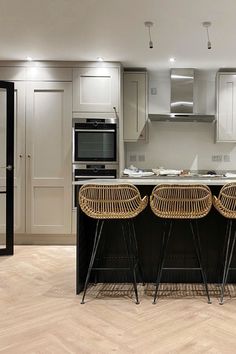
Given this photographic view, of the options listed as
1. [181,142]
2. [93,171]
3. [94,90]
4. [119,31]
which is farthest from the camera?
[181,142]

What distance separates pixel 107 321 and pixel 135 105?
3404mm

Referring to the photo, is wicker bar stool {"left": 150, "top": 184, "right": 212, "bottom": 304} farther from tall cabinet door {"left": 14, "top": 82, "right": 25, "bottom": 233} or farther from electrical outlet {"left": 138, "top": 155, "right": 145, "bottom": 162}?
electrical outlet {"left": 138, "top": 155, "right": 145, "bottom": 162}

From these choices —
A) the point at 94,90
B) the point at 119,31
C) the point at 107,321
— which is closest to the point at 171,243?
the point at 107,321

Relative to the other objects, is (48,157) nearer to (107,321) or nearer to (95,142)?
(95,142)

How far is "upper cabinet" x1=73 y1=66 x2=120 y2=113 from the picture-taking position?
437 cm

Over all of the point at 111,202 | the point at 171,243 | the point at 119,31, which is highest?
the point at 119,31

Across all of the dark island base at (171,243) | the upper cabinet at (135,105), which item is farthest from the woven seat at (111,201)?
the upper cabinet at (135,105)

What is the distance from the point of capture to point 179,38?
3664 mm

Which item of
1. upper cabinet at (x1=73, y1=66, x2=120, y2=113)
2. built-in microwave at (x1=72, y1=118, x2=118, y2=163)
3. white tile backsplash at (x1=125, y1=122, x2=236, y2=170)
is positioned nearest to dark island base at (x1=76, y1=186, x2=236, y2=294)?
built-in microwave at (x1=72, y1=118, x2=118, y2=163)

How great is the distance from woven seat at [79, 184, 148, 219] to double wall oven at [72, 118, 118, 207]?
1.88 m

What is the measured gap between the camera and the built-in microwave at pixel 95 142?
4.29 m

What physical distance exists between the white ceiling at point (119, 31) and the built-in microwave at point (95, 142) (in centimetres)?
88

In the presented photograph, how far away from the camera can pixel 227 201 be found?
240 cm

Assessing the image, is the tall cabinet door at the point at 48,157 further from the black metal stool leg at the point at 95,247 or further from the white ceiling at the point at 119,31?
the black metal stool leg at the point at 95,247
